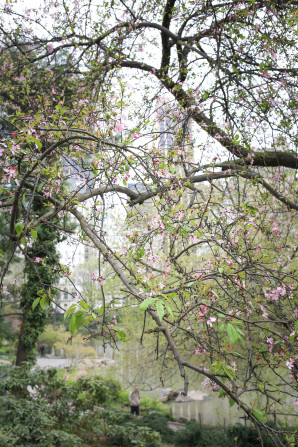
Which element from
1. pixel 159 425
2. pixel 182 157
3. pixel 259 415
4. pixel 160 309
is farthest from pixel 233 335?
pixel 159 425

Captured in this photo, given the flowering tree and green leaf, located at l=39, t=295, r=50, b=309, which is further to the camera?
the flowering tree

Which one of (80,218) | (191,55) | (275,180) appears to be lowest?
(80,218)

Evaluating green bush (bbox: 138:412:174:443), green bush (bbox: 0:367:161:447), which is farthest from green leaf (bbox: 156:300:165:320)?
green bush (bbox: 138:412:174:443)

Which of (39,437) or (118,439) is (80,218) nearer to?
(39,437)

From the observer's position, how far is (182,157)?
2689mm

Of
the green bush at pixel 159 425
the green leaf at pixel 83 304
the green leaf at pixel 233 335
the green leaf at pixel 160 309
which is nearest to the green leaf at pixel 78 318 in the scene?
the green leaf at pixel 83 304

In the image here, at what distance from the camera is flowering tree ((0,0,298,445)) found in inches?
71.2

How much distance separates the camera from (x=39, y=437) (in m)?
4.66

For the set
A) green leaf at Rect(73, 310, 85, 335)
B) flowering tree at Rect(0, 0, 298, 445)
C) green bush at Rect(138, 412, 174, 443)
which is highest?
flowering tree at Rect(0, 0, 298, 445)

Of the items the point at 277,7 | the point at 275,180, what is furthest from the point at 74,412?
the point at 277,7

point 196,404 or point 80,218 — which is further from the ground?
point 80,218

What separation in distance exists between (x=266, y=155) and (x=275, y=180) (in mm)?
424

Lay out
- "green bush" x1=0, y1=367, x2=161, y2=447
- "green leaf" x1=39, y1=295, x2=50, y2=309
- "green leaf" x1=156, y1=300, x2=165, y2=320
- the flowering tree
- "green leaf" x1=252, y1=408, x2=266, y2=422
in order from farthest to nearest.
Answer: "green bush" x1=0, y1=367, x2=161, y2=447 < the flowering tree < "green leaf" x1=39, y1=295, x2=50, y2=309 < "green leaf" x1=252, y1=408, x2=266, y2=422 < "green leaf" x1=156, y1=300, x2=165, y2=320

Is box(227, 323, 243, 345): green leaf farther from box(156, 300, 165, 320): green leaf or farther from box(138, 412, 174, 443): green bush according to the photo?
box(138, 412, 174, 443): green bush
